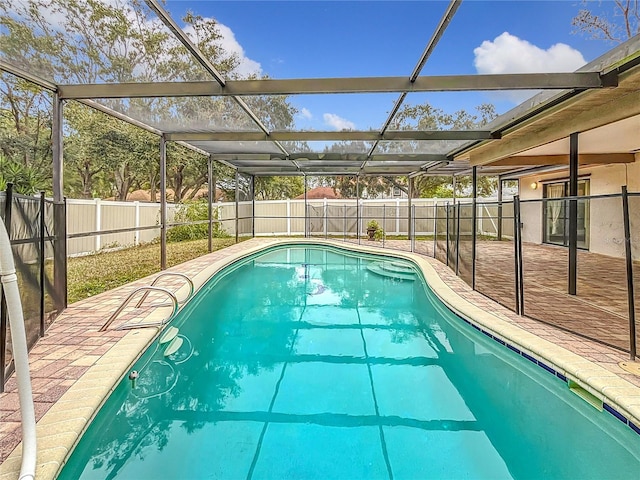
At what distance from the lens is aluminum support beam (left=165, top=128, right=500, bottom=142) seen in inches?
264

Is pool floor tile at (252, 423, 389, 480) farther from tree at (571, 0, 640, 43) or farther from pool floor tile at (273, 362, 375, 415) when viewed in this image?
tree at (571, 0, 640, 43)

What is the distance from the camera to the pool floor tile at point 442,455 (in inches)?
89.4

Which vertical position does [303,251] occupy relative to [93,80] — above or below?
below

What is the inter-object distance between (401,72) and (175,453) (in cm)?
408

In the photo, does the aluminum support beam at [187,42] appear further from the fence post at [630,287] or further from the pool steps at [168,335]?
the fence post at [630,287]

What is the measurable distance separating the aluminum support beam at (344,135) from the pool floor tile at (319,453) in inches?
209

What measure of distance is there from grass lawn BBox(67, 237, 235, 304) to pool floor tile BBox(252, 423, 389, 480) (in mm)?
4136

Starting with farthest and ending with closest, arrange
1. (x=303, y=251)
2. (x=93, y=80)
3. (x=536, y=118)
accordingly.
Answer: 1. (x=303, y=251)
2. (x=536, y=118)
3. (x=93, y=80)

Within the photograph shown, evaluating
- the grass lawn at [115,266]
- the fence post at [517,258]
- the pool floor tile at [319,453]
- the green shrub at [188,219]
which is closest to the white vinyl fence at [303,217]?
the green shrub at [188,219]

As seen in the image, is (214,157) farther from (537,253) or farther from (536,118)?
(537,253)

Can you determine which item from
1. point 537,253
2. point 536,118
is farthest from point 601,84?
point 537,253

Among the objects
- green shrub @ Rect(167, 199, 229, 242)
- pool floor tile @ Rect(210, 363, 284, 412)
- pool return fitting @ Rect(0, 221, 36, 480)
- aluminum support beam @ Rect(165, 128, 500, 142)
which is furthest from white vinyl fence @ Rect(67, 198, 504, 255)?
pool return fitting @ Rect(0, 221, 36, 480)

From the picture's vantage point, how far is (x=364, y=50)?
12.8 ft

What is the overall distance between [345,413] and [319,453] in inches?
20.8
